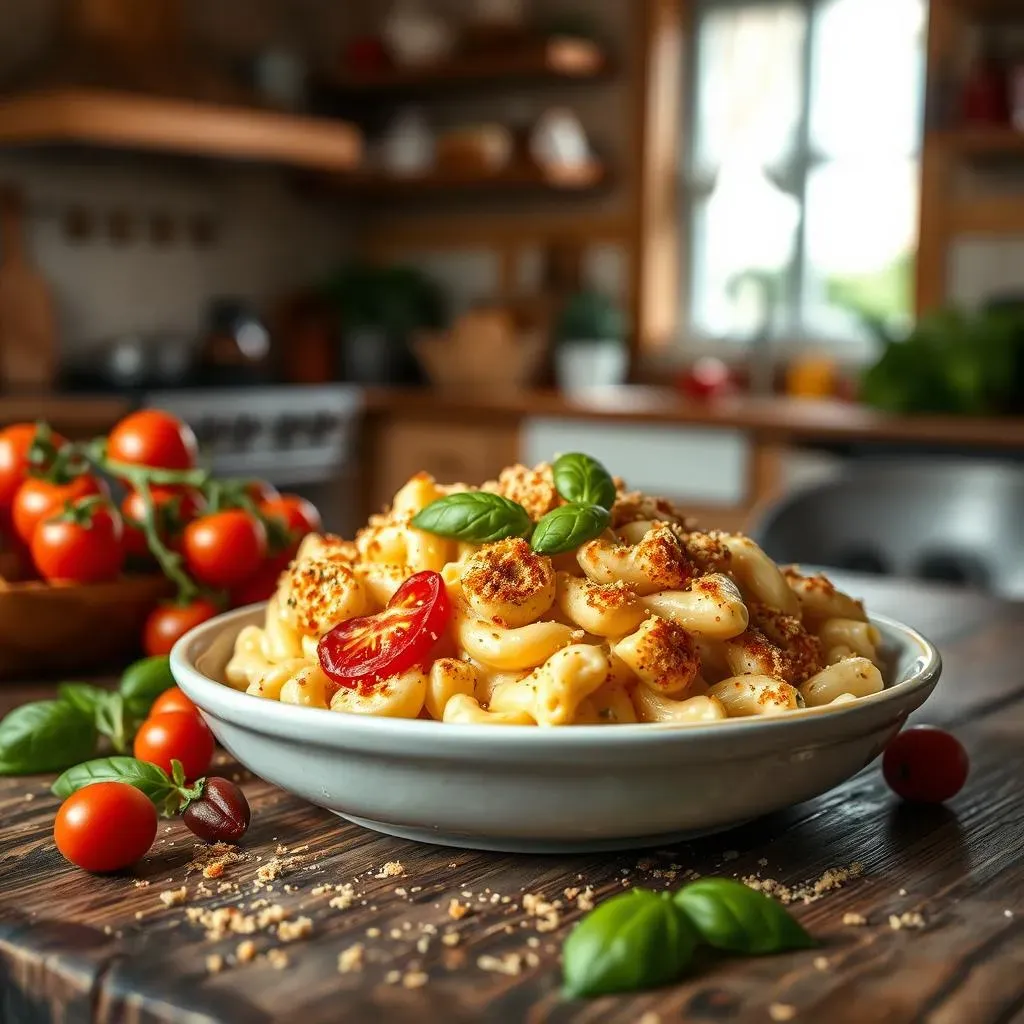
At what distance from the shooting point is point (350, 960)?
65cm

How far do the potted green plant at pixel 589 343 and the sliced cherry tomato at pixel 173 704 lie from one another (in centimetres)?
356

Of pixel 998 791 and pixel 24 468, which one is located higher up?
pixel 24 468

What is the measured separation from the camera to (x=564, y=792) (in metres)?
0.72

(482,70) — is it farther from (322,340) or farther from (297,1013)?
(297,1013)

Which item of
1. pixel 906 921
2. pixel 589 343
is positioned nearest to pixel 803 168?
pixel 589 343

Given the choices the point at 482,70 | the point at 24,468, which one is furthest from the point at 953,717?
the point at 482,70

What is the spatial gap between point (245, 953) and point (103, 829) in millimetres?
148

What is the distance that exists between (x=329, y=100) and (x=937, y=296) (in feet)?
7.64

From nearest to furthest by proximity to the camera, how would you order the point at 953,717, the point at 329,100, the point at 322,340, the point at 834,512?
1. the point at 953,717
2. the point at 834,512
3. the point at 322,340
4. the point at 329,100

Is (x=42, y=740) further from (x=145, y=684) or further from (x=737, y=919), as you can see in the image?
(x=737, y=919)

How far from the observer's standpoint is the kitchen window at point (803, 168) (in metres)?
4.28

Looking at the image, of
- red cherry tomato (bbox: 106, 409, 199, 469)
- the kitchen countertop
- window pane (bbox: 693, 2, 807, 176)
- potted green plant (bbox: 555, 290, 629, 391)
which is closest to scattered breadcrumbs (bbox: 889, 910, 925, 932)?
red cherry tomato (bbox: 106, 409, 199, 469)

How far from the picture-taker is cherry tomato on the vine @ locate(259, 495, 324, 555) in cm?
128

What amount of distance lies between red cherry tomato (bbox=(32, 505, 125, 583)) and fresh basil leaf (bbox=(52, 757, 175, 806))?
1.02ft
